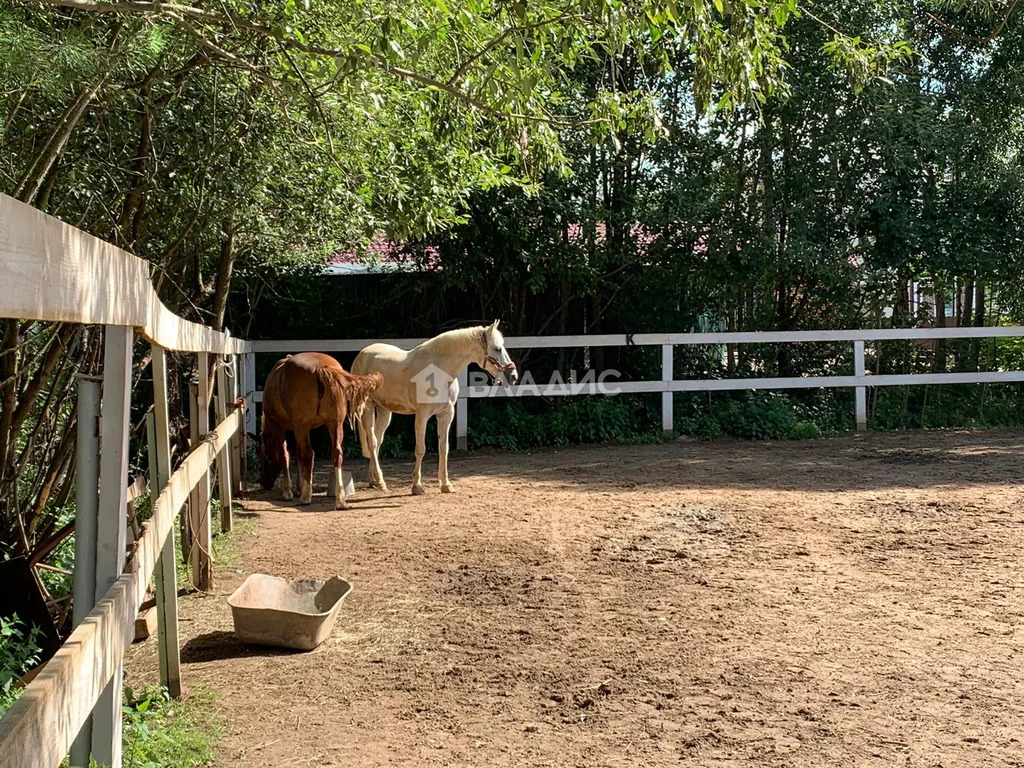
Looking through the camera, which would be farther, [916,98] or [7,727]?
[916,98]

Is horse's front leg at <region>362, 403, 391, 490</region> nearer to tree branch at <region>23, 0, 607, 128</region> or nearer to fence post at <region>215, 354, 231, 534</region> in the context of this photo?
fence post at <region>215, 354, 231, 534</region>

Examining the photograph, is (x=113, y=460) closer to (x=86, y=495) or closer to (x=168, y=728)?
(x=86, y=495)

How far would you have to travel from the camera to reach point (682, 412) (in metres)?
13.1

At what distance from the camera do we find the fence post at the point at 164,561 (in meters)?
3.57

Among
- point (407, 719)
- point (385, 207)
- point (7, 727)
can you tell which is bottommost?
point (407, 719)

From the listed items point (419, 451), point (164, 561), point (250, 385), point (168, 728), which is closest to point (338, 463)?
point (419, 451)

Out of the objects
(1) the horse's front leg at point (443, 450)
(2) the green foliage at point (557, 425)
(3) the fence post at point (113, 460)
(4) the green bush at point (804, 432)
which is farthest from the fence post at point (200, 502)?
(4) the green bush at point (804, 432)

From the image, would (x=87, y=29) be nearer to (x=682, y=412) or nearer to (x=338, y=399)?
(x=338, y=399)

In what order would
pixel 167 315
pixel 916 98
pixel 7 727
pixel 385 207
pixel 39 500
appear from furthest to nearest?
pixel 916 98, pixel 385 207, pixel 39 500, pixel 167 315, pixel 7 727

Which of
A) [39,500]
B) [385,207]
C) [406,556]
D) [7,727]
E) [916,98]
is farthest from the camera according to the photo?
[916,98]

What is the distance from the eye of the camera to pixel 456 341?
883cm

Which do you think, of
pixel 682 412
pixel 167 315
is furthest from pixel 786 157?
pixel 167 315

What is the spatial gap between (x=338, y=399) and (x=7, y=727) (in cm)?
653

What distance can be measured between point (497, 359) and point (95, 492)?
21.5 feet
